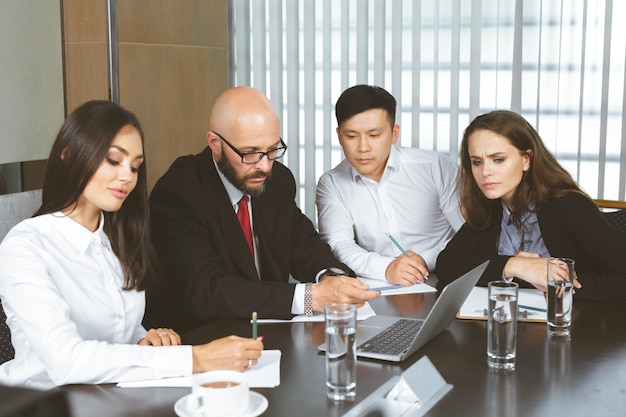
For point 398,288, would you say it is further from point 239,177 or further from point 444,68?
point 444,68

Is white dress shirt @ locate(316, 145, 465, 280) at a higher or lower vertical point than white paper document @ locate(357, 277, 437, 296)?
higher

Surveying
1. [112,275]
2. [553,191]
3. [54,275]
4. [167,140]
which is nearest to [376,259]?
[553,191]

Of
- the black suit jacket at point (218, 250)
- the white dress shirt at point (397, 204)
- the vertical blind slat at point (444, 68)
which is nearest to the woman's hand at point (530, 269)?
the black suit jacket at point (218, 250)

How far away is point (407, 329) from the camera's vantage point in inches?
70.9

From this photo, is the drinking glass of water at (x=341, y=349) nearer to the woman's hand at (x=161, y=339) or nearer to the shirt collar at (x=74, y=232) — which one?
the woman's hand at (x=161, y=339)

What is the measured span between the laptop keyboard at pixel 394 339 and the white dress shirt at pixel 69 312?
0.39 meters

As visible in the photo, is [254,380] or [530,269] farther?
[530,269]

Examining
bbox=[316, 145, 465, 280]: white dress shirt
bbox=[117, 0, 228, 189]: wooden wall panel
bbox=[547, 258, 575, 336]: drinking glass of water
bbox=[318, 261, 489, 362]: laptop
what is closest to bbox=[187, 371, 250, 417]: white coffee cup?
bbox=[318, 261, 489, 362]: laptop

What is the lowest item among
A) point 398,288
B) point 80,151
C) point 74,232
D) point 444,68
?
point 398,288

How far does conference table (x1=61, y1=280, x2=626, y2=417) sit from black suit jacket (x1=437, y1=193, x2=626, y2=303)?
0.57 ft

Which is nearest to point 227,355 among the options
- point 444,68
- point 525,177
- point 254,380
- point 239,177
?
point 254,380

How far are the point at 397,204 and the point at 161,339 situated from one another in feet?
4.98

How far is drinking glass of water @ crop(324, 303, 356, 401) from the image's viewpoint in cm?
136

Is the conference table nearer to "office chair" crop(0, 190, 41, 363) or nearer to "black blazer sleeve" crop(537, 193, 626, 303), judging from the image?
"black blazer sleeve" crop(537, 193, 626, 303)
